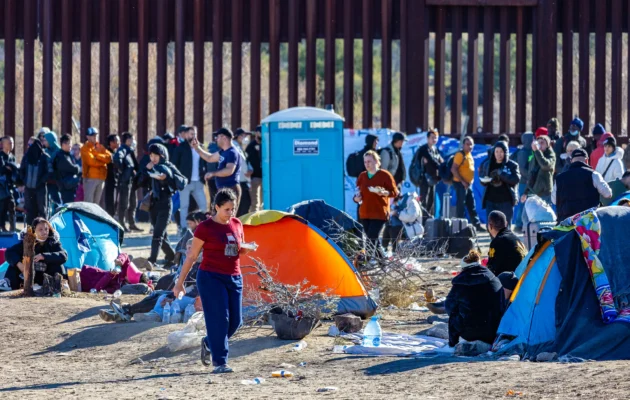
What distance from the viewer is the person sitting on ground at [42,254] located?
43.7ft

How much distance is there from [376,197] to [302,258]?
3.17 metres

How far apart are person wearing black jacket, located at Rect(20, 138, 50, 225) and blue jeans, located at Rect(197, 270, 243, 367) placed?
9.86 metres

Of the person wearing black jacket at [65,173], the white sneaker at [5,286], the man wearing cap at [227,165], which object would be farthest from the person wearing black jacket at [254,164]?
the white sneaker at [5,286]

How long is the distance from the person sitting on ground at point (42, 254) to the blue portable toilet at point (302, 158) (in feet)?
16.4

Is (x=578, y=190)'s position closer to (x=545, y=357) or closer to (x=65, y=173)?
(x=545, y=357)

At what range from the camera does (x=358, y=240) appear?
13516mm

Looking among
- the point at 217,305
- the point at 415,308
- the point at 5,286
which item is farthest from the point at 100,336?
the point at 415,308

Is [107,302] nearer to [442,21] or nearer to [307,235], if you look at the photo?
[307,235]

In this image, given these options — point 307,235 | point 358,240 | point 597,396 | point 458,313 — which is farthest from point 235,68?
point 597,396

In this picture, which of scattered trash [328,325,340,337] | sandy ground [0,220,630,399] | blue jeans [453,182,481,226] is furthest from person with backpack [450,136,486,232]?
scattered trash [328,325,340,337]

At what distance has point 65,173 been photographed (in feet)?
61.3

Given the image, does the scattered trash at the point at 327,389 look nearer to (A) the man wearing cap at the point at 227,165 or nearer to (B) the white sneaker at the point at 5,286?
(B) the white sneaker at the point at 5,286

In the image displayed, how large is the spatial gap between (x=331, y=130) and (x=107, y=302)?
238 inches

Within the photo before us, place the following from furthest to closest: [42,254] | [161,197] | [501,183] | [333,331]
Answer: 1. [501,183]
2. [161,197]
3. [42,254]
4. [333,331]
